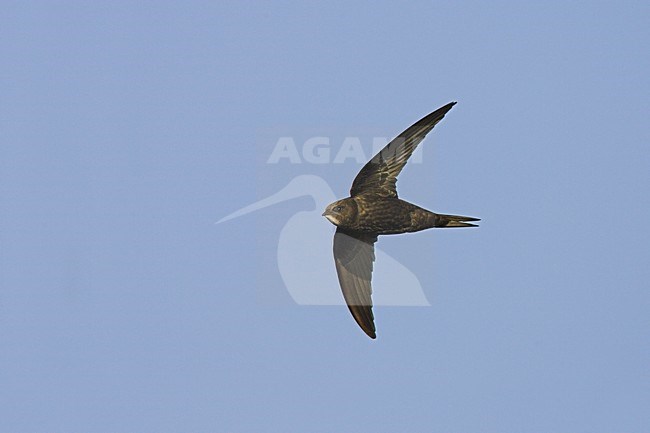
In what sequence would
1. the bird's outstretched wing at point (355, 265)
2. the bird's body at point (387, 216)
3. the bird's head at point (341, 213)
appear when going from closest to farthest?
the bird's head at point (341, 213), the bird's body at point (387, 216), the bird's outstretched wing at point (355, 265)

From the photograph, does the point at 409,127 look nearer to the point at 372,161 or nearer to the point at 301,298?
the point at 372,161

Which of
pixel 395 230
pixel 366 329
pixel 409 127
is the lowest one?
pixel 366 329

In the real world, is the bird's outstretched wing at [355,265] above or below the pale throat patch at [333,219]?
below

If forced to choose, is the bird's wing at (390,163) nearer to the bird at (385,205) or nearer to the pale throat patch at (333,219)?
the bird at (385,205)

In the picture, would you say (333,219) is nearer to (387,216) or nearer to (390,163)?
(387,216)

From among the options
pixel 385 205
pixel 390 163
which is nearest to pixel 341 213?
pixel 385 205

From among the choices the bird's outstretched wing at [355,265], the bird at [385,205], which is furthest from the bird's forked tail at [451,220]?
the bird's outstretched wing at [355,265]

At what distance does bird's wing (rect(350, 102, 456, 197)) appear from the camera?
25923 mm

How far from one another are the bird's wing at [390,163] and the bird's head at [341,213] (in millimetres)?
379

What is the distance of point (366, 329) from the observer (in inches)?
1041

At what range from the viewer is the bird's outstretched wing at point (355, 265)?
26828mm

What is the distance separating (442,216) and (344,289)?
2.29 meters

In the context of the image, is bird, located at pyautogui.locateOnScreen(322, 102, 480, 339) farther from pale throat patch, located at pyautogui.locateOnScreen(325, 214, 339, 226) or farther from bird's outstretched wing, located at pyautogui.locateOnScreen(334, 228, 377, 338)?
bird's outstretched wing, located at pyautogui.locateOnScreen(334, 228, 377, 338)

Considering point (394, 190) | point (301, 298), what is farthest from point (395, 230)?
point (301, 298)
